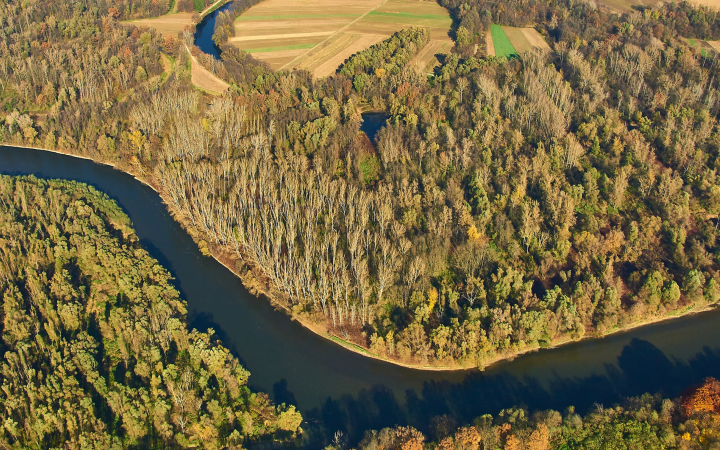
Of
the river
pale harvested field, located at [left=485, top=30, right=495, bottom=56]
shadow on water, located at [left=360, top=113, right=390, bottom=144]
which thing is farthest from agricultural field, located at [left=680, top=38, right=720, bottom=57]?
the river

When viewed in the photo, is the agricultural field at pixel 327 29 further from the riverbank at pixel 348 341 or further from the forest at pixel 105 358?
the forest at pixel 105 358

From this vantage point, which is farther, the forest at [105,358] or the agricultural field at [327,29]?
the agricultural field at [327,29]

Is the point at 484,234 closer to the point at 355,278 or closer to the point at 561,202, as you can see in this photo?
the point at 561,202

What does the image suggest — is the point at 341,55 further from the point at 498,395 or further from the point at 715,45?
the point at 498,395

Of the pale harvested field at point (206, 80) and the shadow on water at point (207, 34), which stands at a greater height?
the shadow on water at point (207, 34)

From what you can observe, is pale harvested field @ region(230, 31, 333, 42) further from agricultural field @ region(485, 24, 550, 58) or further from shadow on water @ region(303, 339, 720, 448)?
shadow on water @ region(303, 339, 720, 448)

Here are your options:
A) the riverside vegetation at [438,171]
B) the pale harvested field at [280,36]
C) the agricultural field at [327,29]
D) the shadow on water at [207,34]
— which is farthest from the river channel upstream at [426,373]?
the pale harvested field at [280,36]
